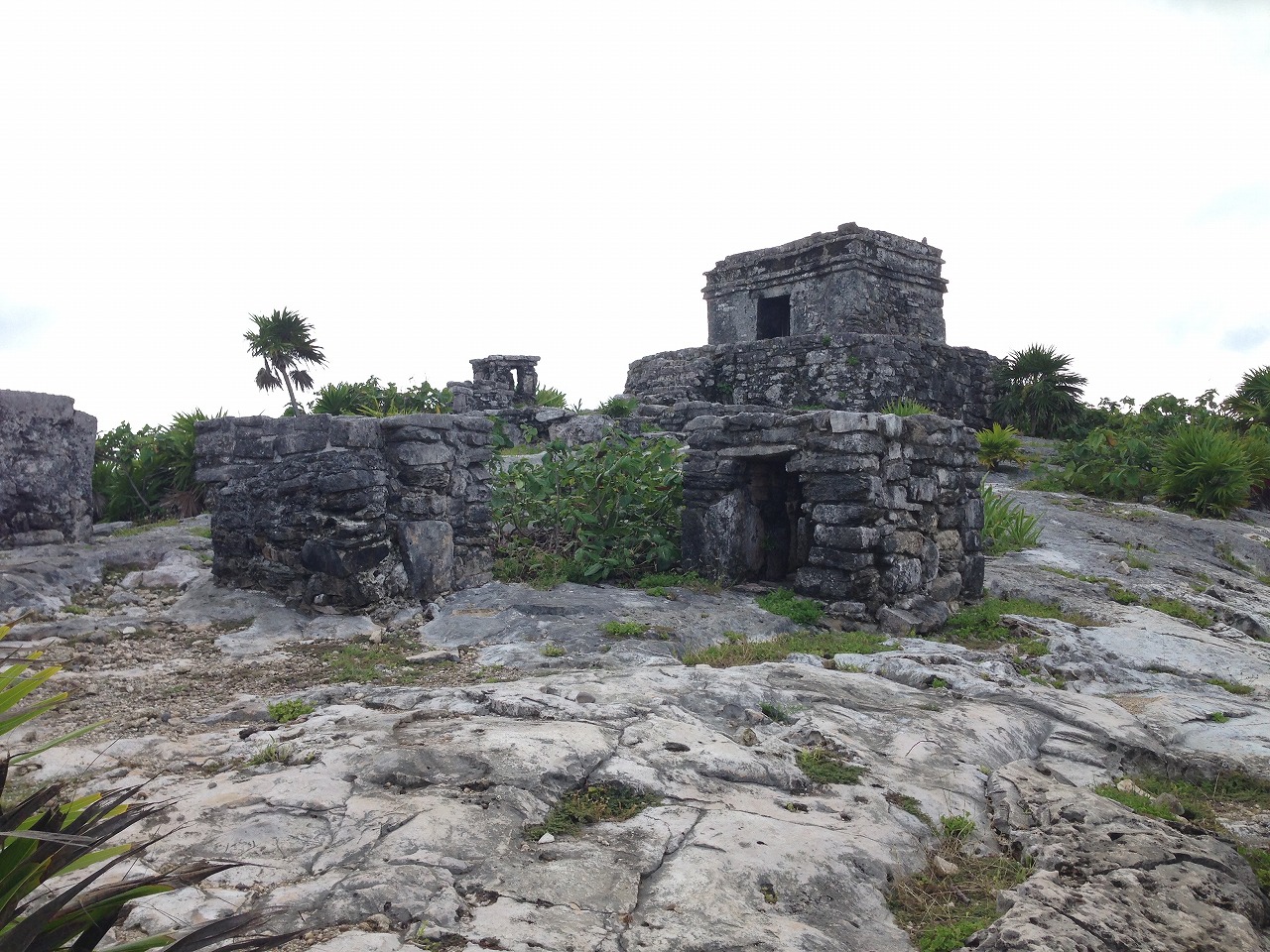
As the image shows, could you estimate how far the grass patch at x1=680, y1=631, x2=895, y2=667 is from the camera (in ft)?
19.8

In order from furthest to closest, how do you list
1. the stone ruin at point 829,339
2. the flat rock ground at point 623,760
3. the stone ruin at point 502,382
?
the stone ruin at point 502,382, the stone ruin at point 829,339, the flat rock ground at point 623,760

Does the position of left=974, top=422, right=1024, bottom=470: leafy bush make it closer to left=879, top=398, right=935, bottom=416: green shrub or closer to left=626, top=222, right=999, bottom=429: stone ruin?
left=879, top=398, right=935, bottom=416: green shrub

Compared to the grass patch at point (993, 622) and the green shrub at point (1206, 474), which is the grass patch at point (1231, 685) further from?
the green shrub at point (1206, 474)

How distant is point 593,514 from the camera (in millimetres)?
8914

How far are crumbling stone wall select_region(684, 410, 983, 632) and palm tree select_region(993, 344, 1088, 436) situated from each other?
8.48 m

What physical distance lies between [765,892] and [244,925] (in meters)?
1.76

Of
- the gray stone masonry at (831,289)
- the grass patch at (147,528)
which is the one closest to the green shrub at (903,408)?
the gray stone masonry at (831,289)

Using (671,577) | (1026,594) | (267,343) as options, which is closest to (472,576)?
(671,577)

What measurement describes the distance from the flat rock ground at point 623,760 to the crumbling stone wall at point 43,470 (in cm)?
122

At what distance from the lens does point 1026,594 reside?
330 inches

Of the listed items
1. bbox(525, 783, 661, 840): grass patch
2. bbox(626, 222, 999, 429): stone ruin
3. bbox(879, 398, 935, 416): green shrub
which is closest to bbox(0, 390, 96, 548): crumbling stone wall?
bbox(525, 783, 661, 840): grass patch

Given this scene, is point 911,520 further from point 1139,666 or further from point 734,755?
point 734,755

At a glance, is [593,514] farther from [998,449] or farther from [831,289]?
[831,289]

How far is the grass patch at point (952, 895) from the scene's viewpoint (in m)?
2.87
